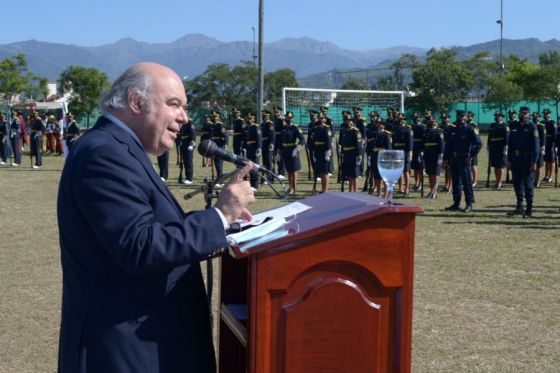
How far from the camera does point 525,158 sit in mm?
13336

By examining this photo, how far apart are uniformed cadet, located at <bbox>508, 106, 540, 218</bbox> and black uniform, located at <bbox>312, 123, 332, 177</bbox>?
13.7 ft

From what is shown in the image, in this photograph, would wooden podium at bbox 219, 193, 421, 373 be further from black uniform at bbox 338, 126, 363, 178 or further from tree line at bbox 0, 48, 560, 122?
tree line at bbox 0, 48, 560, 122

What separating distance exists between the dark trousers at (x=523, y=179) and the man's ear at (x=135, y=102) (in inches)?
461

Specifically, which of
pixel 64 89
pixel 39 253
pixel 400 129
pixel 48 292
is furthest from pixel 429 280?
pixel 64 89

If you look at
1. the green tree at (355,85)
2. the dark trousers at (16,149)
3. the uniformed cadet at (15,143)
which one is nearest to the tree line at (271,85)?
the green tree at (355,85)

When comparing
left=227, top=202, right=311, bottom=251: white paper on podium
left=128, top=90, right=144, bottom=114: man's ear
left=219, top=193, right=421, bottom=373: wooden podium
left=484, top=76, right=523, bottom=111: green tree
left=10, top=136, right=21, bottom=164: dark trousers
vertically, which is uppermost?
left=484, top=76, right=523, bottom=111: green tree

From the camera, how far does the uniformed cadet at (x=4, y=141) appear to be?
2567 cm

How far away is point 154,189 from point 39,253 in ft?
25.4

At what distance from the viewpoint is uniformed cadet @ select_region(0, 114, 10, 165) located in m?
25.7

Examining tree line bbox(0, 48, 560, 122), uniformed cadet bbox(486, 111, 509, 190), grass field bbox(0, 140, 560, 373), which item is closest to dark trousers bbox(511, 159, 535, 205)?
grass field bbox(0, 140, 560, 373)

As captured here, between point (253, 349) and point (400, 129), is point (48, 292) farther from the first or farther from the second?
point (400, 129)

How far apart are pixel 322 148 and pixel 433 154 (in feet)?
8.02

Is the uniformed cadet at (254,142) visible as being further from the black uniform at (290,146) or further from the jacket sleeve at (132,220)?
the jacket sleeve at (132,220)

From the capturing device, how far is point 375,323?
2611 millimetres
